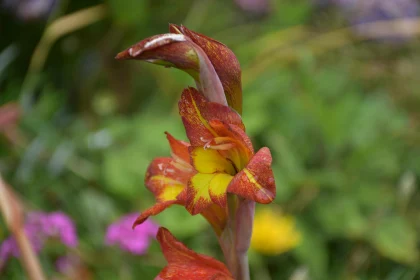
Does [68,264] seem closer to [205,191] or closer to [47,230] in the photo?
[47,230]

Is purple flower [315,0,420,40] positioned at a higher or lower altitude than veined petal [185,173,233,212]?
lower

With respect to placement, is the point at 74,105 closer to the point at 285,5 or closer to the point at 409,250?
the point at 285,5

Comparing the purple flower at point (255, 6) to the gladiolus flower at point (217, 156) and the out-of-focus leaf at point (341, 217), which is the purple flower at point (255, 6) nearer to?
the out-of-focus leaf at point (341, 217)

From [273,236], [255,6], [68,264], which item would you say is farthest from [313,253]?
[255,6]

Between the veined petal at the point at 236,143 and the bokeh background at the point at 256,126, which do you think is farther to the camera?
the bokeh background at the point at 256,126

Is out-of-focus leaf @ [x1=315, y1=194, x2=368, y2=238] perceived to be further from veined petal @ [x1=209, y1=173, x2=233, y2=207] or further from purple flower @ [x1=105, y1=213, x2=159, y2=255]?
veined petal @ [x1=209, y1=173, x2=233, y2=207]

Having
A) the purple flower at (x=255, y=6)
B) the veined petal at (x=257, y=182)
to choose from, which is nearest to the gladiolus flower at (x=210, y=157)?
the veined petal at (x=257, y=182)

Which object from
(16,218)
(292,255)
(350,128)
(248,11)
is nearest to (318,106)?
(350,128)

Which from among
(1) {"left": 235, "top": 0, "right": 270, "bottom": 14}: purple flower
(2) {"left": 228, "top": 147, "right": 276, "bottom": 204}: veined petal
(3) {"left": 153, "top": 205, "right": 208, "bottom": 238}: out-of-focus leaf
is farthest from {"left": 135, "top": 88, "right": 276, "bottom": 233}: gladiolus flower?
(1) {"left": 235, "top": 0, "right": 270, "bottom": 14}: purple flower
